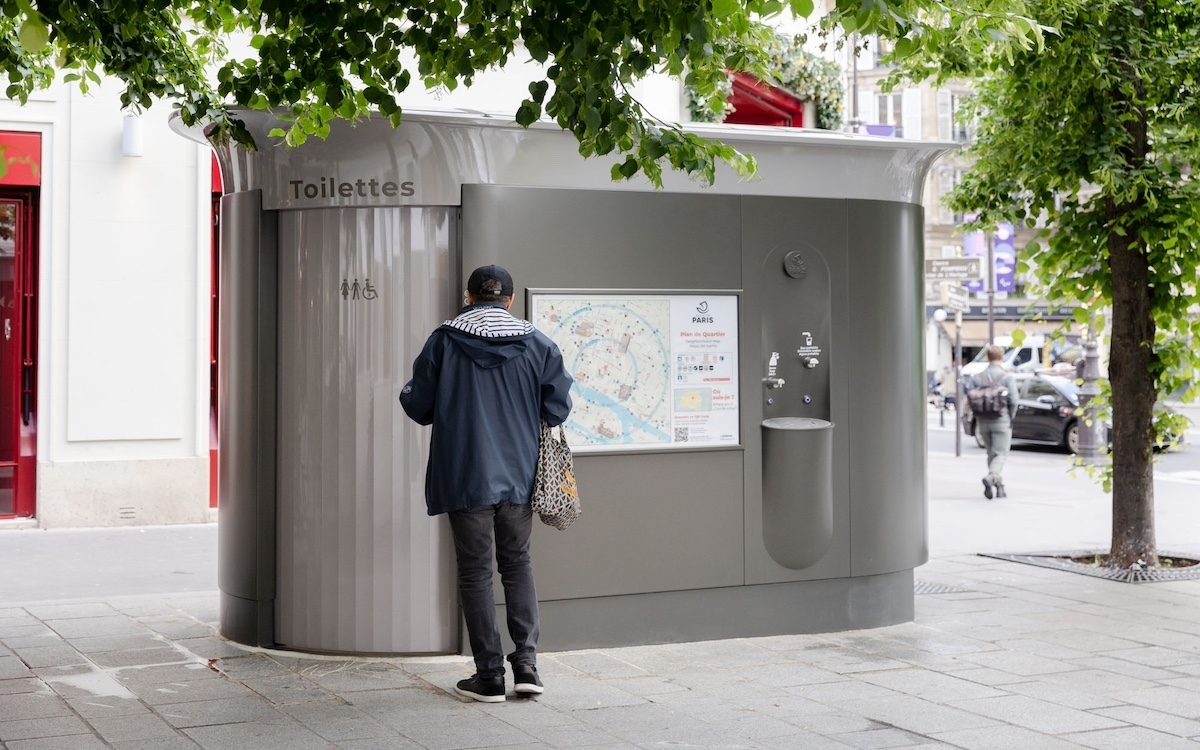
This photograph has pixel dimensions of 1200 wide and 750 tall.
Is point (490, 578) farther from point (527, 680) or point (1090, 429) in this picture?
point (1090, 429)

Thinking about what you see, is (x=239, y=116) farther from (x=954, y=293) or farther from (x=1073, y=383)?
(x=1073, y=383)

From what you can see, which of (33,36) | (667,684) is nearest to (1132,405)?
(667,684)

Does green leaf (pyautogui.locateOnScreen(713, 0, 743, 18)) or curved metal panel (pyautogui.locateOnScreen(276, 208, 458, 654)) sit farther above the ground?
green leaf (pyautogui.locateOnScreen(713, 0, 743, 18))

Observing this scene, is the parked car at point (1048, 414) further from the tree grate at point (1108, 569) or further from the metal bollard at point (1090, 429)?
the tree grate at point (1108, 569)

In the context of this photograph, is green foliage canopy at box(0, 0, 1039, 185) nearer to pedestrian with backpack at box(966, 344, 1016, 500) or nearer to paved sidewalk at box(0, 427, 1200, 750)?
paved sidewalk at box(0, 427, 1200, 750)

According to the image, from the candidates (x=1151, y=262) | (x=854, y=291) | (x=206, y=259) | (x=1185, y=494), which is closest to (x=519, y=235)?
(x=854, y=291)

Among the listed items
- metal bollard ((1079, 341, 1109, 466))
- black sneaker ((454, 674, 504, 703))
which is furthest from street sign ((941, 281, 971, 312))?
black sneaker ((454, 674, 504, 703))

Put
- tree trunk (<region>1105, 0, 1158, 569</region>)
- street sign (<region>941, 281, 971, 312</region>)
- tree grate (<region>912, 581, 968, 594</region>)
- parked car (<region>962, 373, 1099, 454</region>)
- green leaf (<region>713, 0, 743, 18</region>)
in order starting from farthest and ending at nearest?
street sign (<region>941, 281, 971, 312</region>), parked car (<region>962, 373, 1099, 454</region>), tree trunk (<region>1105, 0, 1158, 569</region>), tree grate (<region>912, 581, 968, 594</region>), green leaf (<region>713, 0, 743, 18</region>)

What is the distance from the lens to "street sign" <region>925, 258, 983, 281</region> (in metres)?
22.9

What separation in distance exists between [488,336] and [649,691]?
5.51 ft

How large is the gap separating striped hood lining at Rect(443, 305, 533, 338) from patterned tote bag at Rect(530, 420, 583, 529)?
42 cm

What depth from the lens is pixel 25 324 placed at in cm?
1211

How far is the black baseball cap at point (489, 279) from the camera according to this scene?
235 inches

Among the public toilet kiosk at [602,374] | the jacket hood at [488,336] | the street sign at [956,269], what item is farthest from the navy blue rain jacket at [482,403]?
the street sign at [956,269]
